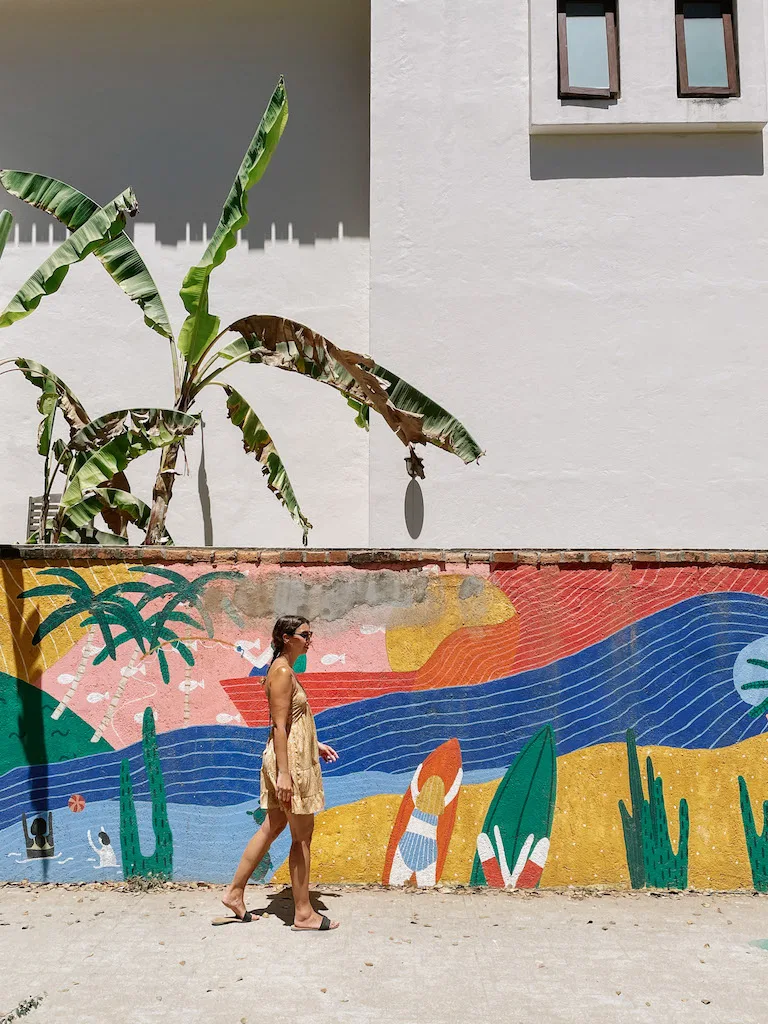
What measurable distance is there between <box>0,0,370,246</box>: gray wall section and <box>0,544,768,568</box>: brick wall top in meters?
5.19

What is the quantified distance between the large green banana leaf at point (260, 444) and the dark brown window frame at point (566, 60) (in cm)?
415

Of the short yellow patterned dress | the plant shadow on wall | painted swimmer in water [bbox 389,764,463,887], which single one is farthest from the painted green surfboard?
the plant shadow on wall

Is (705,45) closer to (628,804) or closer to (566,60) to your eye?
(566,60)

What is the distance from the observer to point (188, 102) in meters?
11.0

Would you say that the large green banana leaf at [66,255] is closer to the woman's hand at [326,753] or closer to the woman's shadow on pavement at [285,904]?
the woman's hand at [326,753]

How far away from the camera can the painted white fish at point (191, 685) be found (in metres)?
6.56

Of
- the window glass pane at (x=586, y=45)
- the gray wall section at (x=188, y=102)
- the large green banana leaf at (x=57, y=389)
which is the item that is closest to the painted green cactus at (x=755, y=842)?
the large green banana leaf at (x=57, y=389)

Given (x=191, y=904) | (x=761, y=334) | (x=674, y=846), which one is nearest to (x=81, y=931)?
(x=191, y=904)

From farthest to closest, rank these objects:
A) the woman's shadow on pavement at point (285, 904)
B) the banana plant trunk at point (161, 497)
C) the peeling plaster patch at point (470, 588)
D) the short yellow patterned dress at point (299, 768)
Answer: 1. the banana plant trunk at point (161, 497)
2. the peeling plaster patch at point (470, 588)
3. the woman's shadow on pavement at point (285, 904)
4. the short yellow patterned dress at point (299, 768)

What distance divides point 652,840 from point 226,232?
541 centimetres

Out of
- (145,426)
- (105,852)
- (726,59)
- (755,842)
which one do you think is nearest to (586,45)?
(726,59)

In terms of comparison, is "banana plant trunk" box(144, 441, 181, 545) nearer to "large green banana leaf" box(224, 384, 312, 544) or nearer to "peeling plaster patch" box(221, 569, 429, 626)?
"large green banana leaf" box(224, 384, 312, 544)

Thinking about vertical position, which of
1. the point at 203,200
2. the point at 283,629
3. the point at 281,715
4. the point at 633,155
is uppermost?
the point at 203,200

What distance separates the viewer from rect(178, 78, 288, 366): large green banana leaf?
26.2 feet
